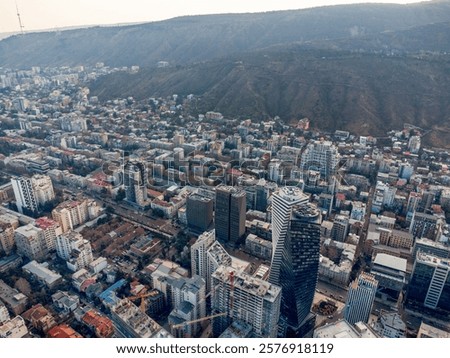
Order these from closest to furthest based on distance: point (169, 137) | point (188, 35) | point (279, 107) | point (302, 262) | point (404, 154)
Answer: point (302, 262)
point (404, 154)
point (169, 137)
point (279, 107)
point (188, 35)

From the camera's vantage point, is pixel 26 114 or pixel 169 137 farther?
pixel 26 114

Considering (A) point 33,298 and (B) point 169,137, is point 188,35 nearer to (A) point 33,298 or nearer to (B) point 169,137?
(B) point 169,137

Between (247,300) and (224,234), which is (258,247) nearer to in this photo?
(224,234)

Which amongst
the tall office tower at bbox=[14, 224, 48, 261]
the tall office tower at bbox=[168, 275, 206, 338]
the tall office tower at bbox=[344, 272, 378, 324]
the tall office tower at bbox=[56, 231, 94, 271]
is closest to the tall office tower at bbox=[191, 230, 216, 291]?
the tall office tower at bbox=[168, 275, 206, 338]

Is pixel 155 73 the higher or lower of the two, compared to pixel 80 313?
higher

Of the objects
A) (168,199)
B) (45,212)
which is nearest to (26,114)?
(45,212)

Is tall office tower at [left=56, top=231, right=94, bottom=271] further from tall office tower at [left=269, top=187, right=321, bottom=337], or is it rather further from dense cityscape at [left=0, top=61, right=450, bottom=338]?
tall office tower at [left=269, top=187, right=321, bottom=337]
